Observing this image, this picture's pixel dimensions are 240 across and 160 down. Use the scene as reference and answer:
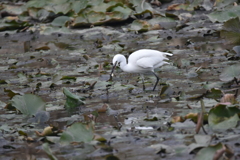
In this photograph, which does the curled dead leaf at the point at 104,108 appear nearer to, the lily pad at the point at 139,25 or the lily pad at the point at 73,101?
the lily pad at the point at 73,101

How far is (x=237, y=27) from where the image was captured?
6680 mm

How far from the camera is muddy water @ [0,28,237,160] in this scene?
4.34 meters

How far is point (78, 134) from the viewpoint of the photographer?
4.38m

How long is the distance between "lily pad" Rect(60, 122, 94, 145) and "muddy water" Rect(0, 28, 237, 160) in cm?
8

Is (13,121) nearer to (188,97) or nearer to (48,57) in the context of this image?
(188,97)

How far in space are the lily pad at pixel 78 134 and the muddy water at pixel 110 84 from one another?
0.08m

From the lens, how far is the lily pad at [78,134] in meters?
4.36

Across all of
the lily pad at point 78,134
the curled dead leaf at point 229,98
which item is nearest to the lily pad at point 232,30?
the curled dead leaf at point 229,98

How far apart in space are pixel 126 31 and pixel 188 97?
6.45 meters

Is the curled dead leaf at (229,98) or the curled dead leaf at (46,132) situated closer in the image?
the curled dead leaf at (46,132)

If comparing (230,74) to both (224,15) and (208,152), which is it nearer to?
(208,152)

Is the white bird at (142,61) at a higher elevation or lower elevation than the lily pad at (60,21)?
lower

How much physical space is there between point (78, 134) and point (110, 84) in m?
2.70

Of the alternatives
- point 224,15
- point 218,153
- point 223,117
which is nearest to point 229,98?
point 223,117
